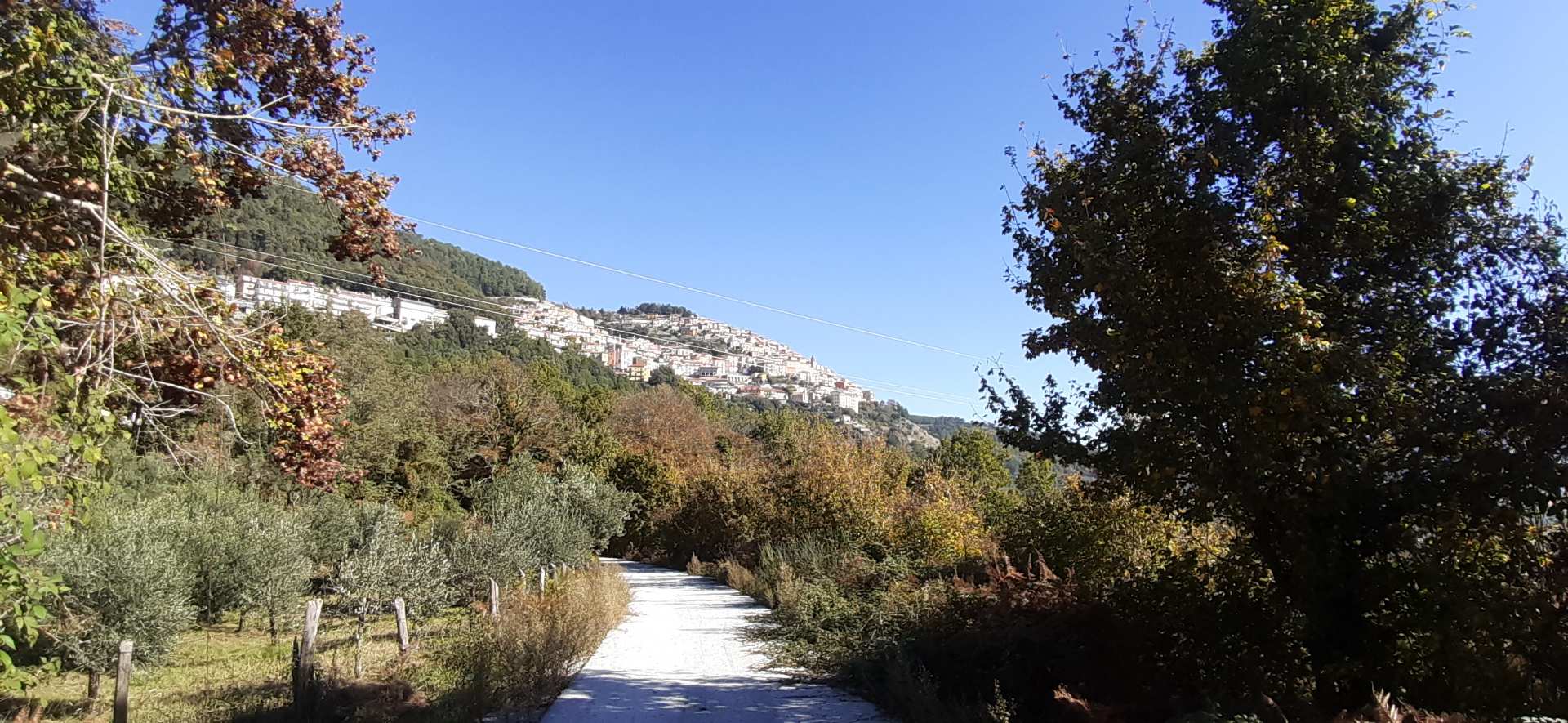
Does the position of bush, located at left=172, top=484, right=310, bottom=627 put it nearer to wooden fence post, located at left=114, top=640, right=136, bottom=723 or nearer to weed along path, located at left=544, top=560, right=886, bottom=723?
weed along path, located at left=544, top=560, right=886, bottom=723

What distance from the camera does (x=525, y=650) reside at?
8539 mm

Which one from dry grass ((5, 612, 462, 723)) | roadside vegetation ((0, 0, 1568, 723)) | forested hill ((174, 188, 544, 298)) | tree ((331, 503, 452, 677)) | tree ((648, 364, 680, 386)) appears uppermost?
tree ((648, 364, 680, 386))

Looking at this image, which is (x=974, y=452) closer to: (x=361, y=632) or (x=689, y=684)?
(x=689, y=684)

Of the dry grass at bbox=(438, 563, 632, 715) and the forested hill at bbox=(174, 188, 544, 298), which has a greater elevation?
the forested hill at bbox=(174, 188, 544, 298)

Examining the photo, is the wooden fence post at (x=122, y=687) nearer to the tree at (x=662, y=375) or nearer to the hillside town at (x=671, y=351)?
the hillside town at (x=671, y=351)

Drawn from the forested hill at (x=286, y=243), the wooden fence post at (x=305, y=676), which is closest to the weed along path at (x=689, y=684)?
the wooden fence post at (x=305, y=676)

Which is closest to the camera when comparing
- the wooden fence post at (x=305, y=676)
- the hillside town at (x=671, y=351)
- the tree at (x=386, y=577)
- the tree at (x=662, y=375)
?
the wooden fence post at (x=305, y=676)

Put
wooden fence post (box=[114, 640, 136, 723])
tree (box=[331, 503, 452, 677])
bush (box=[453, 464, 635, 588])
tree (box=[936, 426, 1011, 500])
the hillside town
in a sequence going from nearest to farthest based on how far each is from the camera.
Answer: wooden fence post (box=[114, 640, 136, 723])
tree (box=[331, 503, 452, 677])
bush (box=[453, 464, 635, 588])
tree (box=[936, 426, 1011, 500])
the hillside town

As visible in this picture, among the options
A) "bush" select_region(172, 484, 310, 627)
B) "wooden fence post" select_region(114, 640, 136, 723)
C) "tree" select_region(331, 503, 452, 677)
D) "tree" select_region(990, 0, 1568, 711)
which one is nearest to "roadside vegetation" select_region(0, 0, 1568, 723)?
"tree" select_region(990, 0, 1568, 711)

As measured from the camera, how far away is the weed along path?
780cm

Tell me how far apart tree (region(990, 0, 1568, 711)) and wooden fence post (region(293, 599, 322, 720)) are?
7.14 metres

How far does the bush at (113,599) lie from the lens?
9953mm

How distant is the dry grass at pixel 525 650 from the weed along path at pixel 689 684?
25cm

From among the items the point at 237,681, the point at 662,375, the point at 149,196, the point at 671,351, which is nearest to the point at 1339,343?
the point at 149,196
